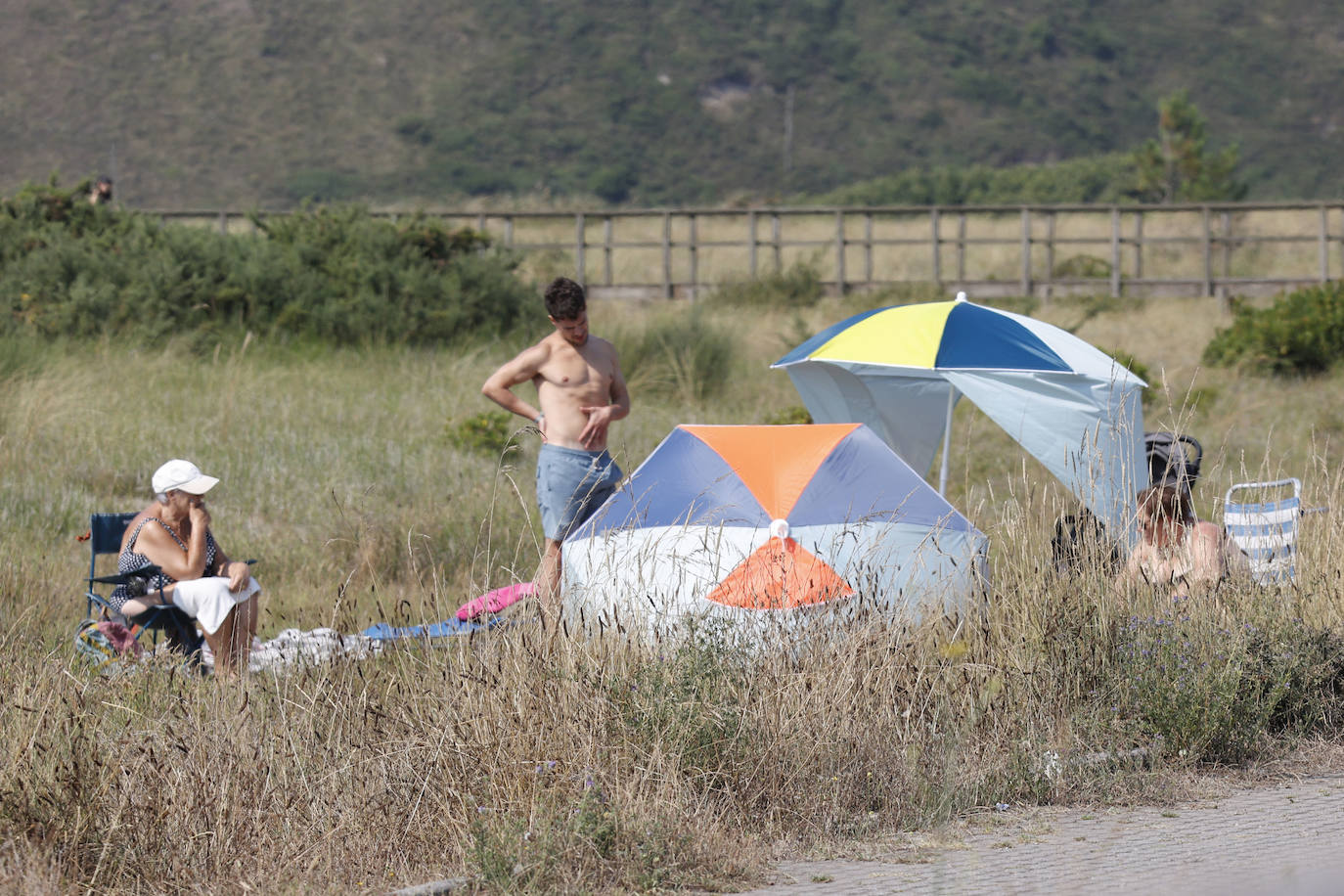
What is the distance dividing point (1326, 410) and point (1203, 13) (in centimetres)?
6603

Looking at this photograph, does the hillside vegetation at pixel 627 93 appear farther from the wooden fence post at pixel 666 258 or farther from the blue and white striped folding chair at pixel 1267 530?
the blue and white striped folding chair at pixel 1267 530

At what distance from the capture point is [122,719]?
16.8 ft

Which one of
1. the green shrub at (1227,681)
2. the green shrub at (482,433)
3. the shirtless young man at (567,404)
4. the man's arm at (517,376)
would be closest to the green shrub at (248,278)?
the green shrub at (482,433)

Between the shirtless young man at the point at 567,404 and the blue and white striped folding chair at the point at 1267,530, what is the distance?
9.17ft

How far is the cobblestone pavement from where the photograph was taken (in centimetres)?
412

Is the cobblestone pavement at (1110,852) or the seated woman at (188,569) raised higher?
the seated woman at (188,569)

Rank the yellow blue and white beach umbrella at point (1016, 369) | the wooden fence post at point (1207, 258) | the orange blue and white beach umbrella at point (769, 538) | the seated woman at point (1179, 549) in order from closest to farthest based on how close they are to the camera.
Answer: the orange blue and white beach umbrella at point (769, 538) → the seated woman at point (1179, 549) → the yellow blue and white beach umbrella at point (1016, 369) → the wooden fence post at point (1207, 258)

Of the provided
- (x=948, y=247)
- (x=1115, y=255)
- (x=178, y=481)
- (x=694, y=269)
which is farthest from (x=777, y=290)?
(x=178, y=481)

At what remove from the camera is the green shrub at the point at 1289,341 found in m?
17.8

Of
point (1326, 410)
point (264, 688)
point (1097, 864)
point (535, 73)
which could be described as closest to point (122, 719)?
point (264, 688)

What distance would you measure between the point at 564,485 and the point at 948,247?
32.6 metres

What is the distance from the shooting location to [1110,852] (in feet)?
14.6

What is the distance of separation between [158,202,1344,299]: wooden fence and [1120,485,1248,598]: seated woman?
16.7m

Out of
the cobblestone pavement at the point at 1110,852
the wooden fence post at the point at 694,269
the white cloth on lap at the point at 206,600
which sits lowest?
the cobblestone pavement at the point at 1110,852
